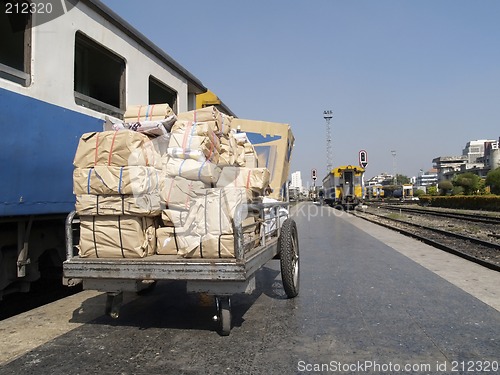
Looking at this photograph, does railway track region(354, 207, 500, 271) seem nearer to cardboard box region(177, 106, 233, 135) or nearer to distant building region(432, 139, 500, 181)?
cardboard box region(177, 106, 233, 135)

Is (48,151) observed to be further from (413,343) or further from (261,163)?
(413,343)

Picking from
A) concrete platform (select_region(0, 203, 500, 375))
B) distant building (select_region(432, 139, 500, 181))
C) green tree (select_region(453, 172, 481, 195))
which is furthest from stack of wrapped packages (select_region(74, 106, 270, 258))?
distant building (select_region(432, 139, 500, 181))

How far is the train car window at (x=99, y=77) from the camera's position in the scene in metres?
5.41

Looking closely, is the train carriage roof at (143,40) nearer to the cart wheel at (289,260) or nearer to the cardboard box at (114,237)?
the cardboard box at (114,237)

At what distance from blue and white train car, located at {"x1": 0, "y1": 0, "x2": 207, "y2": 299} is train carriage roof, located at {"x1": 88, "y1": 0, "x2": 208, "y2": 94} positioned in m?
0.02

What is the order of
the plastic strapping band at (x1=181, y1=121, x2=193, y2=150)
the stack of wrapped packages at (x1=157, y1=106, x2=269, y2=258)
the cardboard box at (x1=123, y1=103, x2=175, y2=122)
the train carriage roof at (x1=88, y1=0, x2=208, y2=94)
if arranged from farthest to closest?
the train carriage roof at (x1=88, y1=0, x2=208, y2=94)
the cardboard box at (x1=123, y1=103, x2=175, y2=122)
the plastic strapping band at (x1=181, y1=121, x2=193, y2=150)
the stack of wrapped packages at (x1=157, y1=106, x2=269, y2=258)

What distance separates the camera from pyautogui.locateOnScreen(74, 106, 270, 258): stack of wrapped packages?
3998mm

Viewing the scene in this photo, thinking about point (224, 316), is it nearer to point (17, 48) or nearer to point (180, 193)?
point (180, 193)

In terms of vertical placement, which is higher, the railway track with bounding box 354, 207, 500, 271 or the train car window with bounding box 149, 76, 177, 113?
the train car window with bounding box 149, 76, 177, 113

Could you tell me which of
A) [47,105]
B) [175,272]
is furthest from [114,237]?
[47,105]

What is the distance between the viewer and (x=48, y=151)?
455 centimetres

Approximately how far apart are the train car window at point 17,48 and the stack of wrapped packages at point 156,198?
911 mm

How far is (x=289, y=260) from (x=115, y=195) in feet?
7.77

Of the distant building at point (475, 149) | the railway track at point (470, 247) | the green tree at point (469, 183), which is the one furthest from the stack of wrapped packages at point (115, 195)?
the distant building at point (475, 149)
